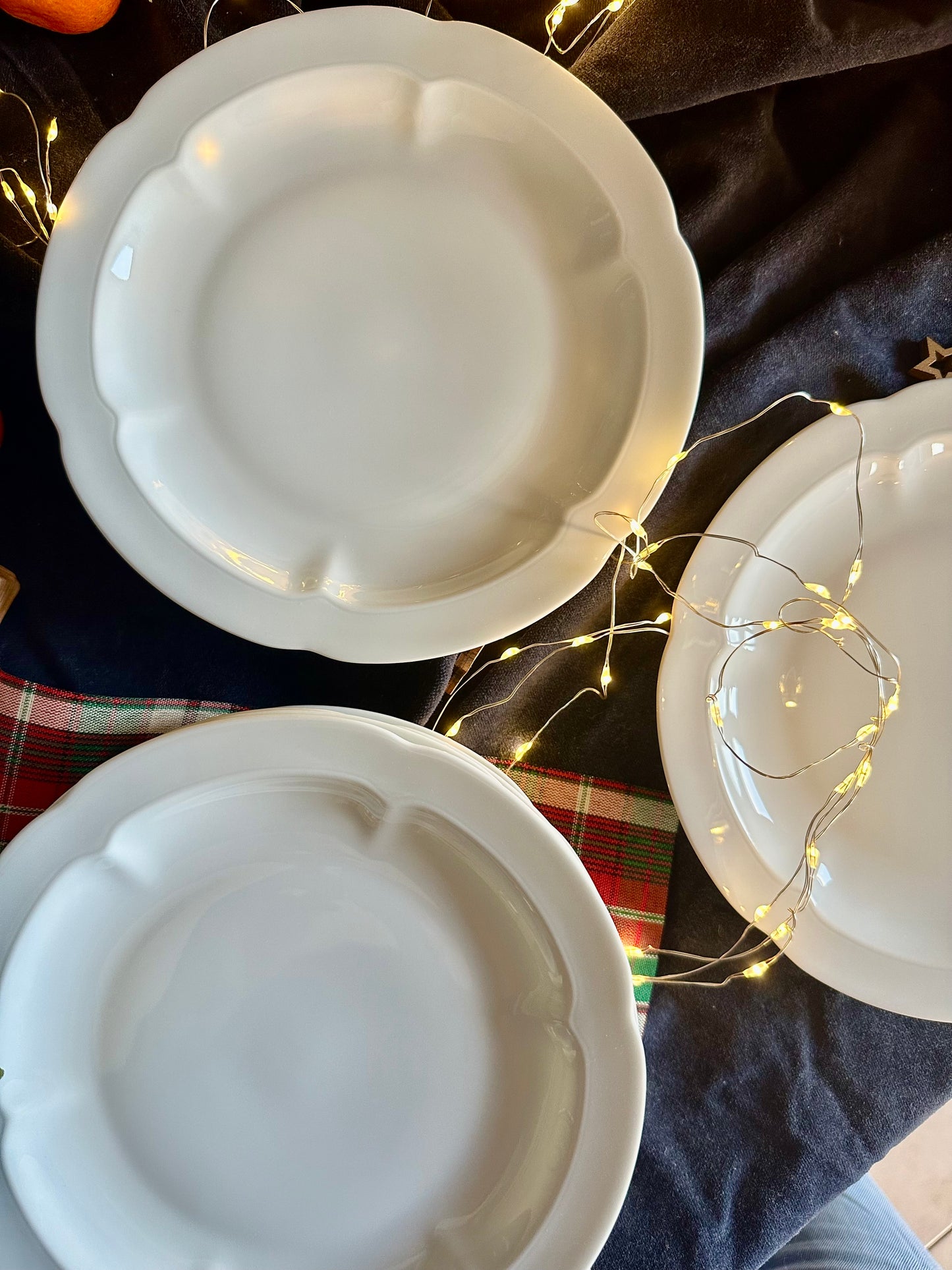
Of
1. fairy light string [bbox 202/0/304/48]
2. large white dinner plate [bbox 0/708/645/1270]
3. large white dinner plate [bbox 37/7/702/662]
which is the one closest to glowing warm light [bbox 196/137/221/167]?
large white dinner plate [bbox 37/7/702/662]

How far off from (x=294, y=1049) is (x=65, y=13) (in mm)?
724

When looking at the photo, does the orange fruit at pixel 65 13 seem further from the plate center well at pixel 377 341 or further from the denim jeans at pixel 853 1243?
the denim jeans at pixel 853 1243

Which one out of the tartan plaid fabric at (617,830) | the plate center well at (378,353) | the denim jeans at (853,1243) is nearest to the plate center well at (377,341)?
the plate center well at (378,353)

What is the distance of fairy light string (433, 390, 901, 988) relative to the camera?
64cm

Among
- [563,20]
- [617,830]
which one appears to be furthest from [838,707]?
[563,20]

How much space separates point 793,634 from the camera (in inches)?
26.4

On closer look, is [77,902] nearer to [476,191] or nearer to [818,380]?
[476,191]

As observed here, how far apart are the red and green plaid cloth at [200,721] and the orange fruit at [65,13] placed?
46 cm

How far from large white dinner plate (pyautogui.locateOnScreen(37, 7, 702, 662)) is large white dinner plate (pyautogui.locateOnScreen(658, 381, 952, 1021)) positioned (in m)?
0.13

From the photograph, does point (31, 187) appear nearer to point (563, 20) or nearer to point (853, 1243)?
point (563, 20)

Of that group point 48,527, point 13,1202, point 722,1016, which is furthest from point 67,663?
point 722,1016

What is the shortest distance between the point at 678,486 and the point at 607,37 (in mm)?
324

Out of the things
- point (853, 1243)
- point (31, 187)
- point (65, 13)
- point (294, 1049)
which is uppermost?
point (65, 13)

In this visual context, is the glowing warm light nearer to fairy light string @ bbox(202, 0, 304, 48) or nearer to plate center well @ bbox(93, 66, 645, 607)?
plate center well @ bbox(93, 66, 645, 607)
